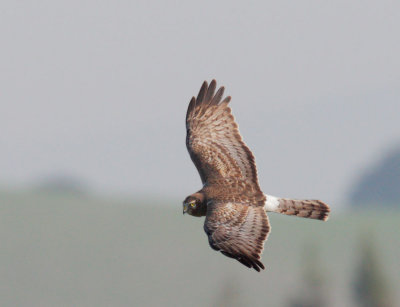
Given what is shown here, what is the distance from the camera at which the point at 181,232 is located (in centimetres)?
12212

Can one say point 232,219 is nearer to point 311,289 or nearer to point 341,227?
point 311,289

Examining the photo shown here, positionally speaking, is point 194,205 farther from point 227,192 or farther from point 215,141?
point 215,141

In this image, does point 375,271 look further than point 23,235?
No

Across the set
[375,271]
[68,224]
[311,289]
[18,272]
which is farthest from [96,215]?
[375,271]

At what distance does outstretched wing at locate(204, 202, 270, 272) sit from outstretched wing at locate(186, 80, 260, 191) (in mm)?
1039

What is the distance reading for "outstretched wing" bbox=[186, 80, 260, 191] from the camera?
20.0 metres

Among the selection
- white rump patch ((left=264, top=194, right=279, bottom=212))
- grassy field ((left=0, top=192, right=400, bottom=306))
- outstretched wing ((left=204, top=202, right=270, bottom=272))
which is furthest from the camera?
grassy field ((left=0, top=192, right=400, bottom=306))

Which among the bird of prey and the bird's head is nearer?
the bird of prey

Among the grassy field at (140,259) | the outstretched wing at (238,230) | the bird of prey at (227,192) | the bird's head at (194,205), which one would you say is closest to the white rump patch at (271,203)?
the bird of prey at (227,192)

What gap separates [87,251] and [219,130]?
110971 mm

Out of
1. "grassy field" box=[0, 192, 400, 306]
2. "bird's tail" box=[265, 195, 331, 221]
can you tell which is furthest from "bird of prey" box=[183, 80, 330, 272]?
"grassy field" box=[0, 192, 400, 306]

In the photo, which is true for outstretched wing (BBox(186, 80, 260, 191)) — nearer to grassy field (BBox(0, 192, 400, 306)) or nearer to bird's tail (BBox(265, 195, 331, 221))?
bird's tail (BBox(265, 195, 331, 221))

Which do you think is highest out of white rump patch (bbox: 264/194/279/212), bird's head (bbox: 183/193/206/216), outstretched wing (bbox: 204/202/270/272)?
white rump patch (bbox: 264/194/279/212)

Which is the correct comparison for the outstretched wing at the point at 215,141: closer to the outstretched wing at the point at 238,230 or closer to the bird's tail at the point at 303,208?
the bird's tail at the point at 303,208
